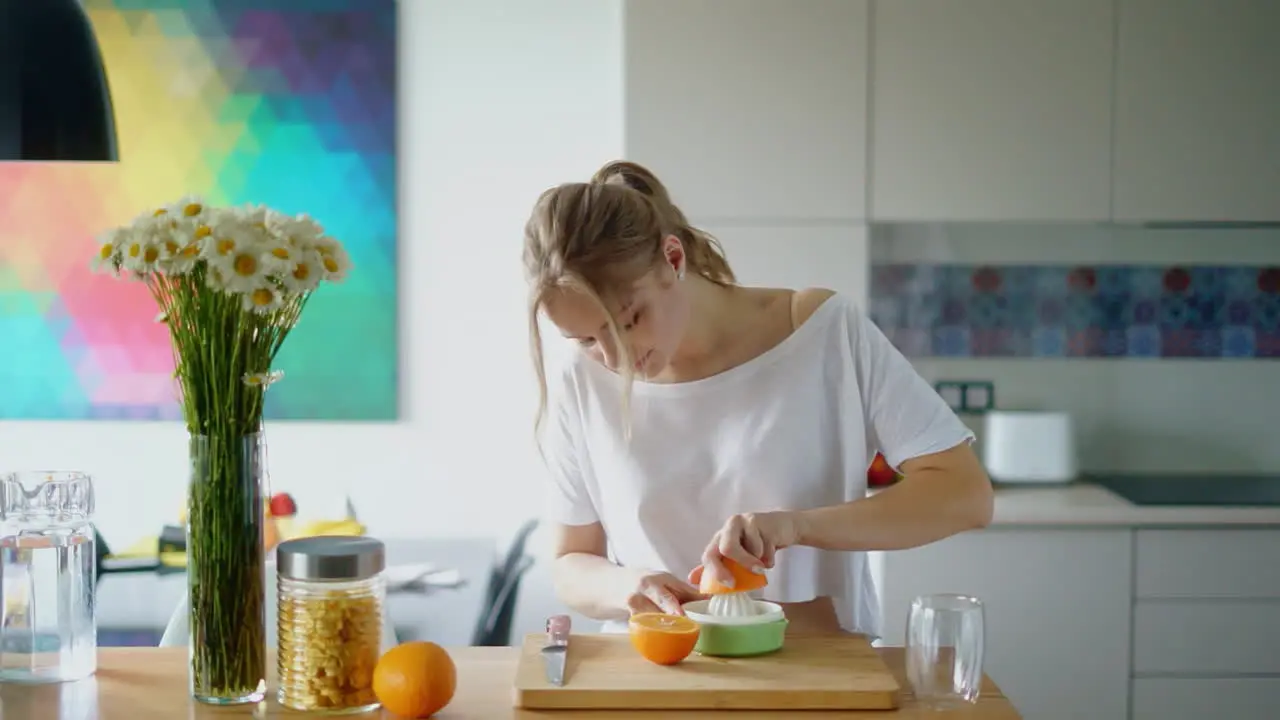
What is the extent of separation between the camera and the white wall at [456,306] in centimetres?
383

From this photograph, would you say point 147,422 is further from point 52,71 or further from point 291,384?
point 52,71

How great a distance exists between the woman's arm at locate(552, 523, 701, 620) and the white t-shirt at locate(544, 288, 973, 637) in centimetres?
7

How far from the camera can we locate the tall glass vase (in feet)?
Answer: 4.63

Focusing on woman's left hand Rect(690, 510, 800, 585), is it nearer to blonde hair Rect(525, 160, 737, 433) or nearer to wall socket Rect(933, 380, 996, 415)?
blonde hair Rect(525, 160, 737, 433)

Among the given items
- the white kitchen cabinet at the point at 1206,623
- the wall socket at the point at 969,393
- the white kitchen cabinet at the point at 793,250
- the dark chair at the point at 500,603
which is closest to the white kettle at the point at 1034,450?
the wall socket at the point at 969,393

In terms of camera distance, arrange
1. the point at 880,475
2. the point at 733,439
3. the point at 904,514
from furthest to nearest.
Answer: the point at 880,475 < the point at 733,439 < the point at 904,514

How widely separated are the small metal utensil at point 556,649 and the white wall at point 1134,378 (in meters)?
2.28

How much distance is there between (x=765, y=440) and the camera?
1822mm

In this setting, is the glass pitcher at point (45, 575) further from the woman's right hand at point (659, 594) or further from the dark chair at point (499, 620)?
the dark chair at point (499, 620)

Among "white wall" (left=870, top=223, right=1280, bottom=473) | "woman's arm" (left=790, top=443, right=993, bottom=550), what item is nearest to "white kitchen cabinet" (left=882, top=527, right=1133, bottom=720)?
"white wall" (left=870, top=223, right=1280, bottom=473)

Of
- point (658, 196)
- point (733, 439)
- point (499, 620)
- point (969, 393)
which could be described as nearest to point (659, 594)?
point (733, 439)

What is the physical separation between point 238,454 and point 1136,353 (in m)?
2.88

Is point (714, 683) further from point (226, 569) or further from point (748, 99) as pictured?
point (748, 99)

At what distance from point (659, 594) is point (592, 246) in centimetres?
42
